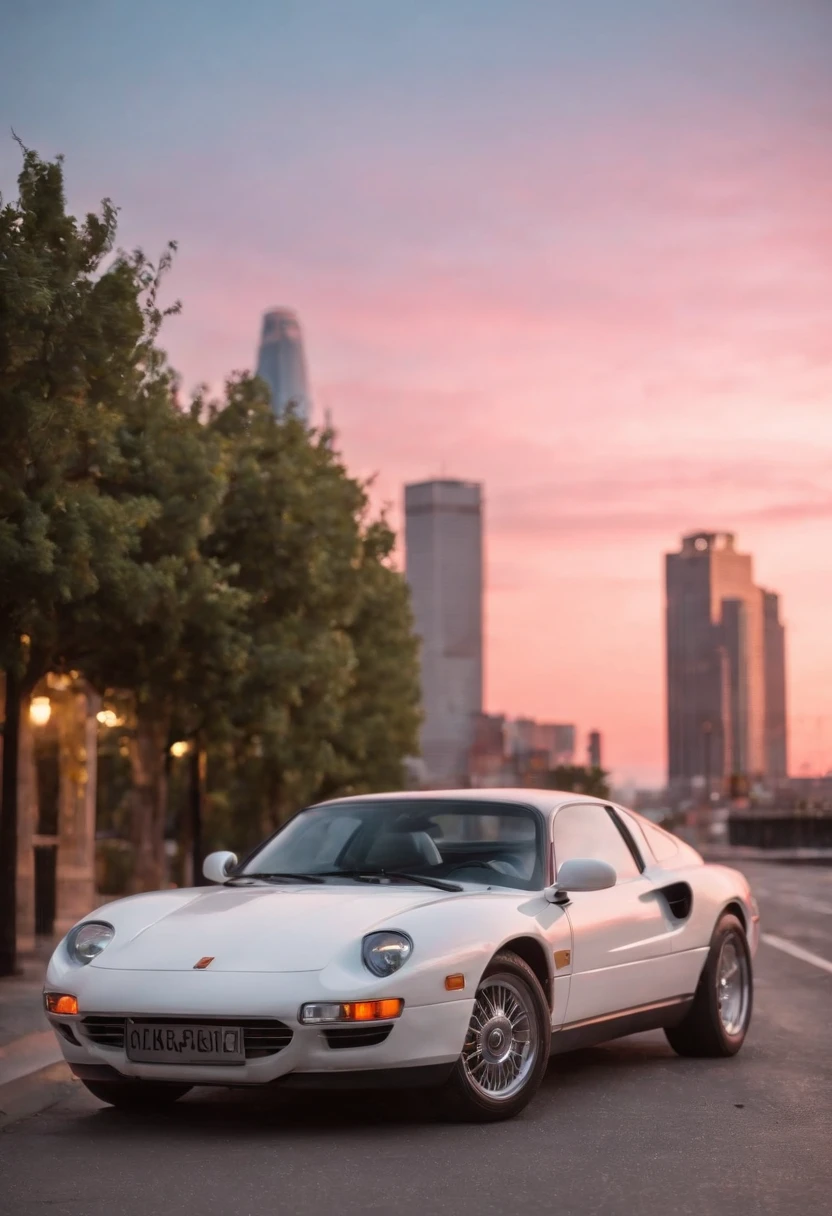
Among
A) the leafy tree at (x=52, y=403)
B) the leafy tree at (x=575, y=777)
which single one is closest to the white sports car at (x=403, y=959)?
the leafy tree at (x=52, y=403)

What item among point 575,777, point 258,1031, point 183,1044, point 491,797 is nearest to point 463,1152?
point 258,1031

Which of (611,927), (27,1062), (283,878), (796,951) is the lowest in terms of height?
(796,951)

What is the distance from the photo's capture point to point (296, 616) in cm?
2444

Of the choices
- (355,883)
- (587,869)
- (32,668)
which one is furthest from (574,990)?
(32,668)

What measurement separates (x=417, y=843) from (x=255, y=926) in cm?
129

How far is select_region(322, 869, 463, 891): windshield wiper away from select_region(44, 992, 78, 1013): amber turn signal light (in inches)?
56.5

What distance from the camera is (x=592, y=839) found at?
9.23 meters

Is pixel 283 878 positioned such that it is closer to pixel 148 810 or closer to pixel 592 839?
pixel 592 839

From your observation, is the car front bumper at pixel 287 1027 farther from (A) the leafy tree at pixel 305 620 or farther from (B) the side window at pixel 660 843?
(A) the leafy tree at pixel 305 620

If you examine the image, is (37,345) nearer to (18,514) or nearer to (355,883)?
(18,514)

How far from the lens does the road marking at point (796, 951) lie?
1640cm

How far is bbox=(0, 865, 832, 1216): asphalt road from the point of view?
19.8ft

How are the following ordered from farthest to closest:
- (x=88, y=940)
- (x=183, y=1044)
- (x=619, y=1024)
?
(x=619, y=1024), (x=88, y=940), (x=183, y=1044)

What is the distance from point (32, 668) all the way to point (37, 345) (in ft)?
15.2
